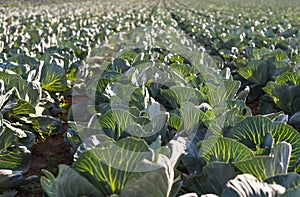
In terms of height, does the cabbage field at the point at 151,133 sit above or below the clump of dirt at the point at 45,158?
above

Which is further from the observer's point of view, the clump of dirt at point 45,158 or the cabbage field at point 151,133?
the clump of dirt at point 45,158

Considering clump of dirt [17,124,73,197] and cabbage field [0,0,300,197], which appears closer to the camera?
cabbage field [0,0,300,197]

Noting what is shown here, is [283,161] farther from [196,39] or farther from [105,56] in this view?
[196,39]

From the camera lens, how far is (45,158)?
368cm

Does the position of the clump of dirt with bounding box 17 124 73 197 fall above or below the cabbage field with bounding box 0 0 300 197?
below

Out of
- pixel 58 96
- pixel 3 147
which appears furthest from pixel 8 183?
pixel 58 96

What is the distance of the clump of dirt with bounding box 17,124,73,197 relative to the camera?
10.00 feet

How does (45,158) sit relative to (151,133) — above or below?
below

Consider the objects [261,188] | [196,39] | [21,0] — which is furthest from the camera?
[21,0]

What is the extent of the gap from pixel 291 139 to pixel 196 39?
7.64 meters

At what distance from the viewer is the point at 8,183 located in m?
2.69

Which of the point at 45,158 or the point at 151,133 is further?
the point at 45,158

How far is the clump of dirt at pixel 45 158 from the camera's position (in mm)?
3047

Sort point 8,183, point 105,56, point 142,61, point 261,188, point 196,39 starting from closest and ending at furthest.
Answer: point 261,188
point 8,183
point 142,61
point 105,56
point 196,39
